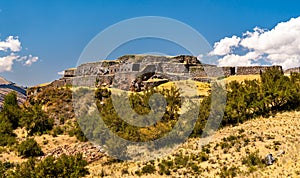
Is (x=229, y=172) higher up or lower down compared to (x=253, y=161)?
lower down

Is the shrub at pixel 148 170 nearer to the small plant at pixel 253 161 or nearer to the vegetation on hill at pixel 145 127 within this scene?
the vegetation on hill at pixel 145 127

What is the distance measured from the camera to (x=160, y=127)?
106 ft

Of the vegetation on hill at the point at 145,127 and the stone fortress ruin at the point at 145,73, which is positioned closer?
the vegetation on hill at the point at 145,127

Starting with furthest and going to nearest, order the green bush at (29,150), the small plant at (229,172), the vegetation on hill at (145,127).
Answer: the green bush at (29,150) < the vegetation on hill at (145,127) < the small plant at (229,172)

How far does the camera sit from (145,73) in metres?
60.2

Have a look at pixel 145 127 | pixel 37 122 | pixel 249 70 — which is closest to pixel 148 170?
pixel 145 127

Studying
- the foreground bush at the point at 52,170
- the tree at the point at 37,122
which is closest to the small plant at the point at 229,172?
the foreground bush at the point at 52,170

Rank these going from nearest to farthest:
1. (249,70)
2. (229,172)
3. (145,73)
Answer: (229,172) < (145,73) < (249,70)

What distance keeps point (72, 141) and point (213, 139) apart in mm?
18246

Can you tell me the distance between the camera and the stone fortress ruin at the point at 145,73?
58844 mm

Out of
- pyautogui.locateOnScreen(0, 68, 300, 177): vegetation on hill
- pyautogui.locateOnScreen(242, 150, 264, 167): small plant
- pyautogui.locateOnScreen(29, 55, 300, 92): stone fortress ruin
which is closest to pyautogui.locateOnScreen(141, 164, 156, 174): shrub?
pyautogui.locateOnScreen(0, 68, 300, 177): vegetation on hill

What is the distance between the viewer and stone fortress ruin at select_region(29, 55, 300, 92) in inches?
2317

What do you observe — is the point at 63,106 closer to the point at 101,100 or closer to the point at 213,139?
the point at 101,100

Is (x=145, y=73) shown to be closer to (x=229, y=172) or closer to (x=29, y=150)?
(x=29, y=150)
